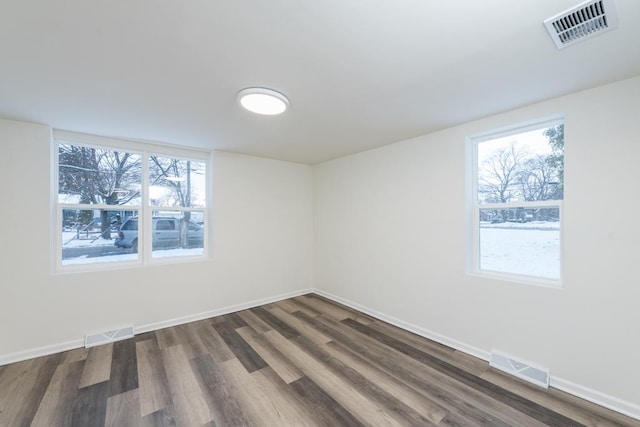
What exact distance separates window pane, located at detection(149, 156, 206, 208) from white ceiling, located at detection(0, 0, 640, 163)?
0.91 m

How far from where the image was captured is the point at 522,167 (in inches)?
98.4

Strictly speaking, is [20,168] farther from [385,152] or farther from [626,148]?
[626,148]

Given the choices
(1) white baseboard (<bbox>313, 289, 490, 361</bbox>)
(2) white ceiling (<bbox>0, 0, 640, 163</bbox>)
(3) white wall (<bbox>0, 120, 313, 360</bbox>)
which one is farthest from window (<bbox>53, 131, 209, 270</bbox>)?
(1) white baseboard (<bbox>313, 289, 490, 361</bbox>)

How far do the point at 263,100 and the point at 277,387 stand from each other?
7.73 feet

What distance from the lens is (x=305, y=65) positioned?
1.71 metres

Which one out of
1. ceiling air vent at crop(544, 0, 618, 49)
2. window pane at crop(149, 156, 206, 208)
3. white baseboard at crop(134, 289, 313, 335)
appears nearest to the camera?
ceiling air vent at crop(544, 0, 618, 49)

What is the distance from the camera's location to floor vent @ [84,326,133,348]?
2.87 meters

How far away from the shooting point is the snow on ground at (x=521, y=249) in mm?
2303

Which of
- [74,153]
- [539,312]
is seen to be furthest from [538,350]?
[74,153]

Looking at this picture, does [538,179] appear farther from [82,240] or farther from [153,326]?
[82,240]

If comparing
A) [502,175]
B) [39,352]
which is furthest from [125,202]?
[502,175]

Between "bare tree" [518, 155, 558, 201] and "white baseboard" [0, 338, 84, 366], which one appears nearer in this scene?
"bare tree" [518, 155, 558, 201]

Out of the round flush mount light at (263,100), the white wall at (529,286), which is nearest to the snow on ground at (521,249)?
the white wall at (529,286)

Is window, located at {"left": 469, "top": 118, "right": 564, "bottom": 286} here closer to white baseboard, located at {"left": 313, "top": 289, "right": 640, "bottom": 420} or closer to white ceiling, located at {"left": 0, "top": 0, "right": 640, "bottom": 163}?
white ceiling, located at {"left": 0, "top": 0, "right": 640, "bottom": 163}
